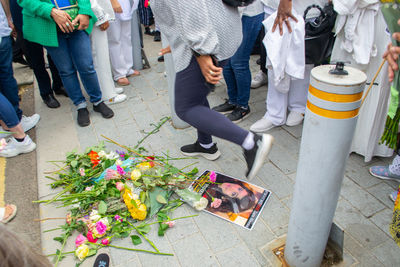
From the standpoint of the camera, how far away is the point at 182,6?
6.21 ft

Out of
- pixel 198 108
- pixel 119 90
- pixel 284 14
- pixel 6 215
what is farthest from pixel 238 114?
pixel 6 215

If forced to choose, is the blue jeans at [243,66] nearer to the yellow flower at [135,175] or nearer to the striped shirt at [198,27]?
the striped shirt at [198,27]

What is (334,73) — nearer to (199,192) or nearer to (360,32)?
(360,32)

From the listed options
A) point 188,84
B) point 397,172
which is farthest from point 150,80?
point 397,172

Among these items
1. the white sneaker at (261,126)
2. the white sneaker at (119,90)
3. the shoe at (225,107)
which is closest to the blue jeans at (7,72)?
the white sneaker at (119,90)

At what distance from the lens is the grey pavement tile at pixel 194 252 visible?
211 cm

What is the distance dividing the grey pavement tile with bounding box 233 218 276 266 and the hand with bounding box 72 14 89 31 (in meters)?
2.61

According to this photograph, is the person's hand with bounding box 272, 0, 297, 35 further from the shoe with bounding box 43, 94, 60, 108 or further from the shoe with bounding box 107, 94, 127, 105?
the shoe with bounding box 43, 94, 60, 108

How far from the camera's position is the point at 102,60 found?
13.0 feet

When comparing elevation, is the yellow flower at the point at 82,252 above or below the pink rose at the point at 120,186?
below

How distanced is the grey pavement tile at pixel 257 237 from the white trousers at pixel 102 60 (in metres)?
2.68

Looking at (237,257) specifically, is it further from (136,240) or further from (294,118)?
(294,118)

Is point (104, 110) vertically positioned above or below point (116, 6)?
below

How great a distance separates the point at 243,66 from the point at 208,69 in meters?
1.38
